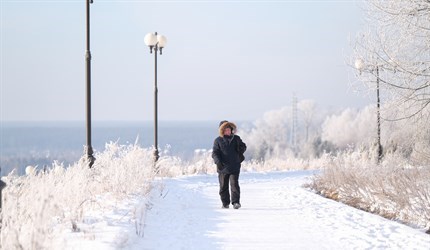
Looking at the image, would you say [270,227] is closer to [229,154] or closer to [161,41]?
[229,154]

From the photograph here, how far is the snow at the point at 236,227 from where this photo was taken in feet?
24.8

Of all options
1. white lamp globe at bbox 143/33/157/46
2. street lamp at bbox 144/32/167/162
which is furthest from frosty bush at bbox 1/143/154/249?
white lamp globe at bbox 143/33/157/46

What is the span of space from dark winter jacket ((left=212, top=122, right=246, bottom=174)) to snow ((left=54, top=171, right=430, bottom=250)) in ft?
2.86

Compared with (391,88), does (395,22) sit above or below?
above

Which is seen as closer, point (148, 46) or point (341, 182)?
point (341, 182)

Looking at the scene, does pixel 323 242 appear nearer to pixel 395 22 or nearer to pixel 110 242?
pixel 110 242

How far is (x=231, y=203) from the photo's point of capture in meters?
12.1

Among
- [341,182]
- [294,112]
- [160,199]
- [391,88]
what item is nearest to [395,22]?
[391,88]

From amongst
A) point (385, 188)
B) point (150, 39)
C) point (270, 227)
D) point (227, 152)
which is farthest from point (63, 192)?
point (150, 39)

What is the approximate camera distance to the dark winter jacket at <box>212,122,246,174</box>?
11.6m

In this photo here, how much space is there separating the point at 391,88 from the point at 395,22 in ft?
5.01

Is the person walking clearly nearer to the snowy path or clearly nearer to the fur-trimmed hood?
the fur-trimmed hood

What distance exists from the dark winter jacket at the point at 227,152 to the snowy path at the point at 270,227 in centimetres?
90

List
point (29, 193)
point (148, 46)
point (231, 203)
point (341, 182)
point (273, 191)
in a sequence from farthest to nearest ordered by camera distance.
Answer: point (148, 46)
point (273, 191)
point (341, 182)
point (231, 203)
point (29, 193)
